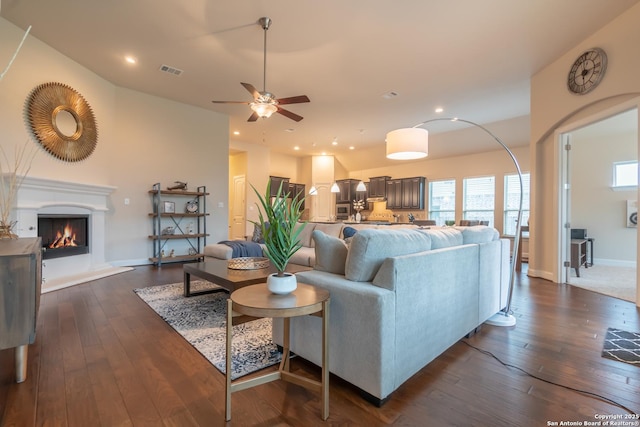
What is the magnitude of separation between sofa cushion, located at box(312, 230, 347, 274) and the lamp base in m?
1.81

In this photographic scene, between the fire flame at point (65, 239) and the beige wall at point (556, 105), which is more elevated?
the beige wall at point (556, 105)

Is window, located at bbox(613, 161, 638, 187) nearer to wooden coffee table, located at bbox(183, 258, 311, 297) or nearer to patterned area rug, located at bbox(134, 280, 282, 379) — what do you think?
wooden coffee table, located at bbox(183, 258, 311, 297)

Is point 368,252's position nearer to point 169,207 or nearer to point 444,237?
point 444,237

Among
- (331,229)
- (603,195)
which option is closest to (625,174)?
(603,195)

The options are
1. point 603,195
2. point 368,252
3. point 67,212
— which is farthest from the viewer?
point 603,195

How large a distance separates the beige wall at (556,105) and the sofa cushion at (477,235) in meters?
2.39

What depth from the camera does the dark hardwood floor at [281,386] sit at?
146cm

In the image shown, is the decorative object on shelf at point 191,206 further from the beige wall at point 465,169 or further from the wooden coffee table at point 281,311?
the beige wall at point 465,169

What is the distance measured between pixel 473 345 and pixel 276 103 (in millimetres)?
3340

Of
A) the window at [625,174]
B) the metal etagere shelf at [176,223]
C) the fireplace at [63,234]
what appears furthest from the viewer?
the window at [625,174]

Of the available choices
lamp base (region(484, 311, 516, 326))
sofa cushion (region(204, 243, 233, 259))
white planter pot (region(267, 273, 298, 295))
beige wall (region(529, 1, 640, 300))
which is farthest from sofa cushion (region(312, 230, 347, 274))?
beige wall (region(529, 1, 640, 300))

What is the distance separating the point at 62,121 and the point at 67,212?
52.0 inches

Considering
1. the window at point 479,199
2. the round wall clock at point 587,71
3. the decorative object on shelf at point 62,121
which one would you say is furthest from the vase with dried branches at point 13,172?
the window at point 479,199

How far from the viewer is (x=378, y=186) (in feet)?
32.0
